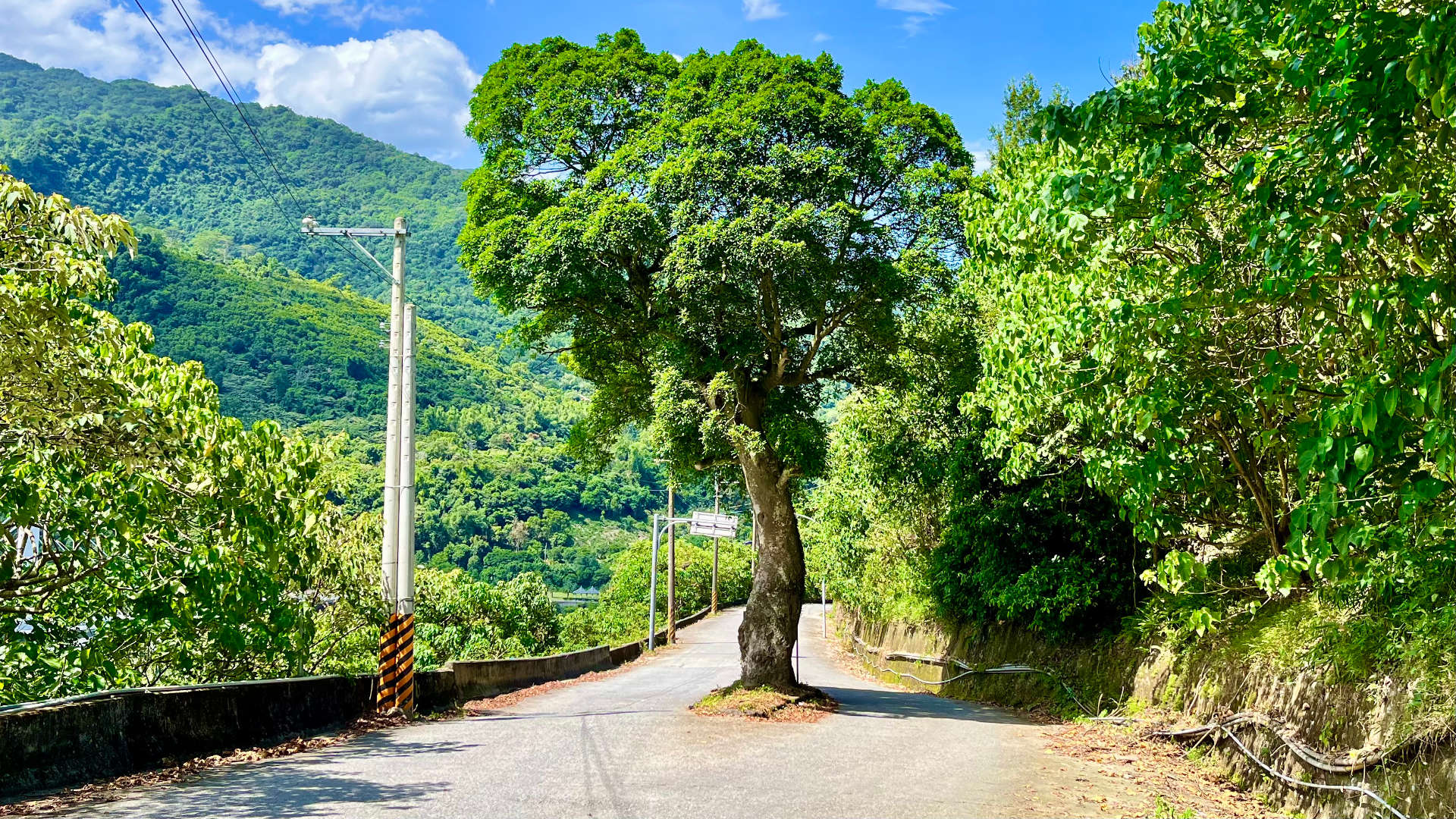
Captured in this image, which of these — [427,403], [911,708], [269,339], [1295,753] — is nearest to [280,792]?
[1295,753]

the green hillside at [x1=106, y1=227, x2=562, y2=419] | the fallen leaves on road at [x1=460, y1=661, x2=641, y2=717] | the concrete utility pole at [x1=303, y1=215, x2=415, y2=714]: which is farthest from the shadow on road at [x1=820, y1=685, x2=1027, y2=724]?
the green hillside at [x1=106, y1=227, x2=562, y2=419]

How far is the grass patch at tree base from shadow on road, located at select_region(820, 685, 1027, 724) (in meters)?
0.48

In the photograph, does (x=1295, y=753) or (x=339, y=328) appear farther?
(x=339, y=328)

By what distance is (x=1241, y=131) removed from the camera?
23.0 ft

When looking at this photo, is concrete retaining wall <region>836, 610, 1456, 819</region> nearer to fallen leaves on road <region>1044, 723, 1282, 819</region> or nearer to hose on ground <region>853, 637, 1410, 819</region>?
hose on ground <region>853, 637, 1410, 819</region>

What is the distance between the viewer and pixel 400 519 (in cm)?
1458

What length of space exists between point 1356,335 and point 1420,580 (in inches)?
91.8

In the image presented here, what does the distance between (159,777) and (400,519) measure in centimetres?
607

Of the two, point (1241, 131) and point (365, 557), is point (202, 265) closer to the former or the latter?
point (365, 557)

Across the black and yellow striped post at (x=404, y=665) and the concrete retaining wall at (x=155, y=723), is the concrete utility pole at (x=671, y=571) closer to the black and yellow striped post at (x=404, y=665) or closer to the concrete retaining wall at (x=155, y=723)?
the black and yellow striped post at (x=404, y=665)

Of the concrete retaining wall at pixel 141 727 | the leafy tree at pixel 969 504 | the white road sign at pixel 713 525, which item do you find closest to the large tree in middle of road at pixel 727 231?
the leafy tree at pixel 969 504

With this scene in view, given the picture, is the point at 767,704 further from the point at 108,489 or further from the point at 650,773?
the point at 108,489

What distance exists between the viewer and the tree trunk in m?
16.8

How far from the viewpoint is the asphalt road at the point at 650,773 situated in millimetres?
7922
